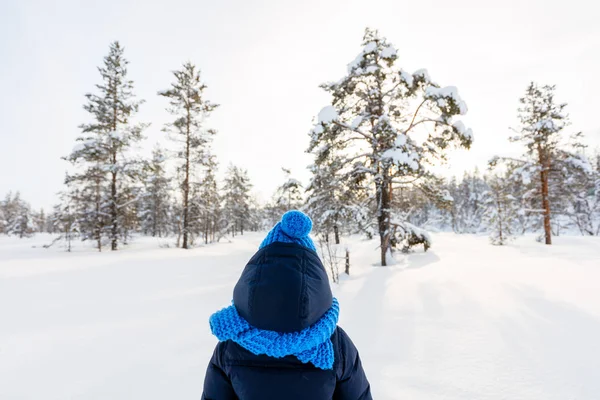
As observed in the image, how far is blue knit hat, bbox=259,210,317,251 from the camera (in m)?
1.39

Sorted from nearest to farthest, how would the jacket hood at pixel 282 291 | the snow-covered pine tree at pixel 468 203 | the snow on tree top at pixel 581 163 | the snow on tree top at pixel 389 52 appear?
the jacket hood at pixel 282 291
the snow on tree top at pixel 389 52
the snow on tree top at pixel 581 163
the snow-covered pine tree at pixel 468 203

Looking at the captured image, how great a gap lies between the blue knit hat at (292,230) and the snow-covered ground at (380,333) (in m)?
3.02

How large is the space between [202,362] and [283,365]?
3639mm

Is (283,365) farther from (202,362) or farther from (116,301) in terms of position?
(116,301)

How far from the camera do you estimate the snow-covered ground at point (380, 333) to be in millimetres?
3482

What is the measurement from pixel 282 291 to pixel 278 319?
0.13 metres

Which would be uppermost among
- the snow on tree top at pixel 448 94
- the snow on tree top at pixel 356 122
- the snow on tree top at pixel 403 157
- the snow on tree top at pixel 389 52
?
the snow on tree top at pixel 389 52

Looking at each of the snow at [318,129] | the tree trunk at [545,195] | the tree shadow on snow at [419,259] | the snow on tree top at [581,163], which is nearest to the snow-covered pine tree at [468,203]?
the tree trunk at [545,195]

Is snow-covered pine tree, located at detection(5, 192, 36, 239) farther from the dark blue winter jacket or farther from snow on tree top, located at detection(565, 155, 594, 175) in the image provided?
snow on tree top, located at detection(565, 155, 594, 175)

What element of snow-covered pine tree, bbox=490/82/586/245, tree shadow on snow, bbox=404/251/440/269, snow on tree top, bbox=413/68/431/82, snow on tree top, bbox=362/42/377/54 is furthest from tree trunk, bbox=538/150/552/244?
snow on tree top, bbox=362/42/377/54

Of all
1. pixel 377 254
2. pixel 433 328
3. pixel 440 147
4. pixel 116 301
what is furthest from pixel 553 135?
pixel 116 301

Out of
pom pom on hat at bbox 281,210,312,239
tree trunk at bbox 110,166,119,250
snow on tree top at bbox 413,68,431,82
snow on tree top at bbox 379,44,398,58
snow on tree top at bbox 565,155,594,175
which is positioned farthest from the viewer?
tree trunk at bbox 110,166,119,250

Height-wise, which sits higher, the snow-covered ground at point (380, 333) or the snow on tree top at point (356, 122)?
the snow on tree top at point (356, 122)

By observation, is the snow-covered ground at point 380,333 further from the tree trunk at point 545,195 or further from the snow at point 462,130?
the tree trunk at point 545,195
